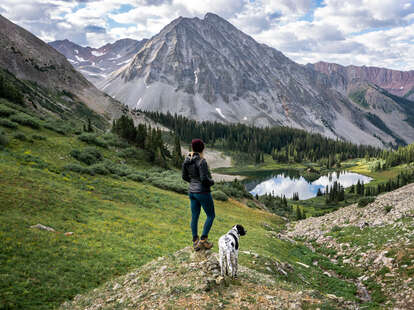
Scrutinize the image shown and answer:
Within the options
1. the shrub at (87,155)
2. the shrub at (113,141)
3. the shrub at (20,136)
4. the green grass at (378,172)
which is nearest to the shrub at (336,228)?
the shrub at (87,155)

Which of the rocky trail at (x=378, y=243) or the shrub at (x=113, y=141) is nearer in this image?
the rocky trail at (x=378, y=243)

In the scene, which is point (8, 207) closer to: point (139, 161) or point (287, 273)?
point (287, 273)

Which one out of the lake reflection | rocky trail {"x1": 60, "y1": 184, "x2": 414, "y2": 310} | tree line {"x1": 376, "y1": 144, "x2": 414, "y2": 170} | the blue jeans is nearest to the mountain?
the lake reflection

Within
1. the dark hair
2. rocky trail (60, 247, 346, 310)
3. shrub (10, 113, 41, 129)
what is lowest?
rocky trail (60, 247, 346, 310)

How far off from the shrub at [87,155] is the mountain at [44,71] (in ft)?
289

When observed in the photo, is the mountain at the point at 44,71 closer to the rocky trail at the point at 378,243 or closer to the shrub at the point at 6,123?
the shrub at the point at 6,123

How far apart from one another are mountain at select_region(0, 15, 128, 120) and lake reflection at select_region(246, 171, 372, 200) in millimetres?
100150

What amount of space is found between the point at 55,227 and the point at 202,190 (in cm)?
1092

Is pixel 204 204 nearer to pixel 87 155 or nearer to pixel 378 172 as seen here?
pixel 87 155

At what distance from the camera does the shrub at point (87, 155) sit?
37725mm

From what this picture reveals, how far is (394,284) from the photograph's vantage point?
47.0 feet

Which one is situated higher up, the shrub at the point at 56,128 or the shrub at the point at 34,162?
the shrub at the point at 56,128

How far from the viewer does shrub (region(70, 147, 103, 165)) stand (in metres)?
37.7

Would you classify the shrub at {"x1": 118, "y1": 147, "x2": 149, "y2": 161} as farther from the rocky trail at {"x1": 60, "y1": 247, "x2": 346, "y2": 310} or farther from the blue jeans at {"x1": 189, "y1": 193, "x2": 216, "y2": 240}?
the blue jeans at {"x1": 189, "y1": 193, "x2": 216, "y2": 240}
